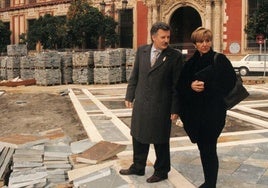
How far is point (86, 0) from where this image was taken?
107 feet

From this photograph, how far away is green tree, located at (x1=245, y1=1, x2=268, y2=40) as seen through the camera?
2190cm

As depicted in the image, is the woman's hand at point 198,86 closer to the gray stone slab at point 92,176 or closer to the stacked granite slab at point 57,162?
the gray stone slab at point 92,176

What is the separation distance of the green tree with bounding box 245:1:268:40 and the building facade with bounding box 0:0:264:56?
1971mm

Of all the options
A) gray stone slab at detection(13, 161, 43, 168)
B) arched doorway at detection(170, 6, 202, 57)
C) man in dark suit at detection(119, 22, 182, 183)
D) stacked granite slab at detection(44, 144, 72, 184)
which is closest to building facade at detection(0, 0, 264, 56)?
arched doorway at detection(170, 6, 202, 57)

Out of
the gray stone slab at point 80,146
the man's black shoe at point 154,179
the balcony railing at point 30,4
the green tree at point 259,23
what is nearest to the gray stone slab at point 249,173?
the man's black shoe at point 154,179

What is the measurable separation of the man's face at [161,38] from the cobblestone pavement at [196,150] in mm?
1628

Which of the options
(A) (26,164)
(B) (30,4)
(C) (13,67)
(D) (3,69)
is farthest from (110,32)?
(A) (26,164)

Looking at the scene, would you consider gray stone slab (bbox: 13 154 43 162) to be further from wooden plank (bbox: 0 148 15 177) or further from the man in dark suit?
the man in dark suit

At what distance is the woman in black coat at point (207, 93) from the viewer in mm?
3996

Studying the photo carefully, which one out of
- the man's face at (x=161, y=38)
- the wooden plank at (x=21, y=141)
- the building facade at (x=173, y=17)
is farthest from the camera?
the building facade at (x=173, y=17)

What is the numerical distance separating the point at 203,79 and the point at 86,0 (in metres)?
29.9

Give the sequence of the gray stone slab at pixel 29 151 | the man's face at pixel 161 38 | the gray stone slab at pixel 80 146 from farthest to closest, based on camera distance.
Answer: the gray stone slab at pixel 80 146 → the gray stone slab at pixel 29 151 → the man's face at pixel 161 38

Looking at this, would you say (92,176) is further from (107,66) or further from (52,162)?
(107,66)

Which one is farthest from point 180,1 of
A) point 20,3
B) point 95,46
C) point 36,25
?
point 20,3
